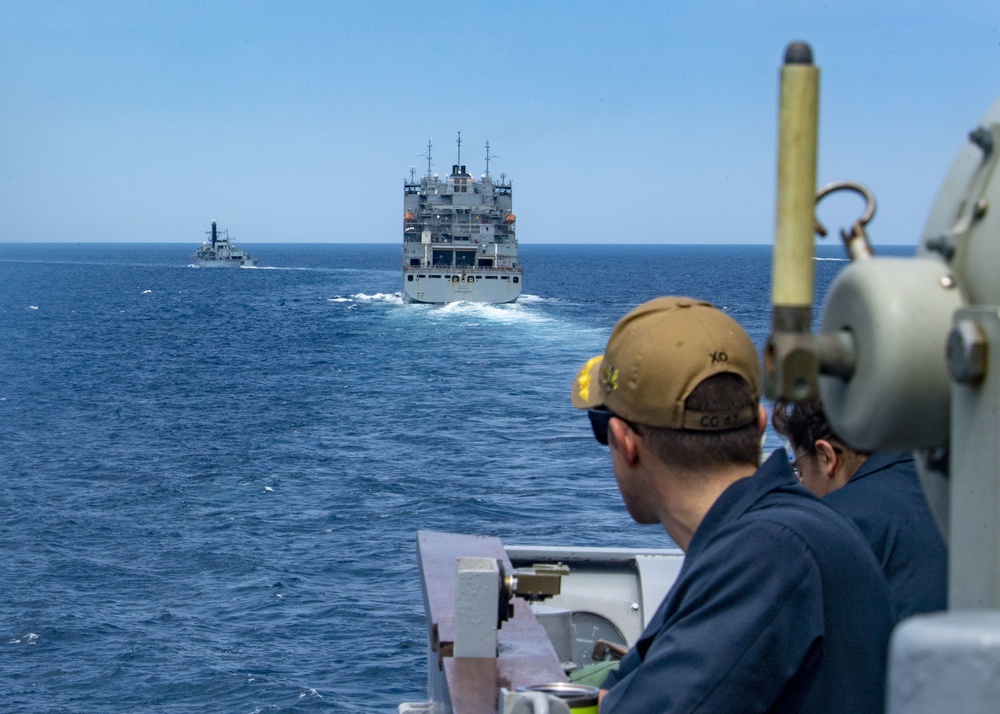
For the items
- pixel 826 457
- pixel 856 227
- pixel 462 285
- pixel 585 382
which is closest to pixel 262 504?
pixel 826 457

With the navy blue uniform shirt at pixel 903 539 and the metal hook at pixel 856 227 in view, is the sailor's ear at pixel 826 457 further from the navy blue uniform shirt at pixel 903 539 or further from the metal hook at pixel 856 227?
the metal hook at pixel 856 227

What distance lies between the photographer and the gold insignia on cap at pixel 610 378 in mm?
2400

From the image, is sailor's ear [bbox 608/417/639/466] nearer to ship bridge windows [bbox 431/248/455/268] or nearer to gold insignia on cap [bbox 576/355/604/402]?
gold insignia on cap [bbox 576/355/604/402]

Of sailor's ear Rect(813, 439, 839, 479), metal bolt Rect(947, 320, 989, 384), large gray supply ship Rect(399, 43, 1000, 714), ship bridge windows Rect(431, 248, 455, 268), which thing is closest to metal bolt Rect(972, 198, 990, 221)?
large gray supply ship Rect(399, 43, 1000, 714)

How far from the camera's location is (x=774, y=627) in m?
2.11

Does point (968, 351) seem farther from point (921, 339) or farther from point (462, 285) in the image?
point (462, 285)

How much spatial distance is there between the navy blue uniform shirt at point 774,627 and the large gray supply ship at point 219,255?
474 feet

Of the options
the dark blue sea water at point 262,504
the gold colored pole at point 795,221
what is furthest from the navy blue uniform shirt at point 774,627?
the dark blue sea water at point 262,504

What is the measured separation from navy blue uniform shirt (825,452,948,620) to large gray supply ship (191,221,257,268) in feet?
470

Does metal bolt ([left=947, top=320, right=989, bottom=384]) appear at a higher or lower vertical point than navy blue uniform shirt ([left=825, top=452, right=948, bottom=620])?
higher

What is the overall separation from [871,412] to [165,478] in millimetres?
22134

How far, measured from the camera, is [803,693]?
2.15 metres

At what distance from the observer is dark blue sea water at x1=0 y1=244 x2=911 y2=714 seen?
13.0 m

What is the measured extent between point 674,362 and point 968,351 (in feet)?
3.50
